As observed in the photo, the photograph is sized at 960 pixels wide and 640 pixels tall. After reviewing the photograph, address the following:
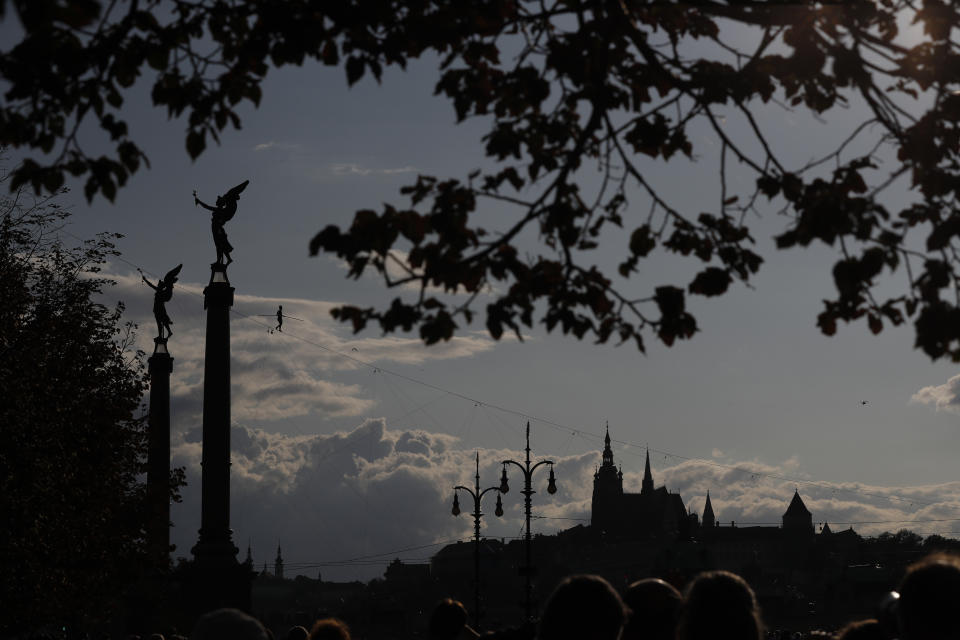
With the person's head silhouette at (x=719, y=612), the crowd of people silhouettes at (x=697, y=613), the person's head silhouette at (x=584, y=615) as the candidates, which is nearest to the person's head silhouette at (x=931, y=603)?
the crowd of people silhouettes at (x=697, y=613)

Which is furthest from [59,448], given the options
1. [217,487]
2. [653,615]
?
[653,615]

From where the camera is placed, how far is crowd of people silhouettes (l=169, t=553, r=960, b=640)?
555 cm

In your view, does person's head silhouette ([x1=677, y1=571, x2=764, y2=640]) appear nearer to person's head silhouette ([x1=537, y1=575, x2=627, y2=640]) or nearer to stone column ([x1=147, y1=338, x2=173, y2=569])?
person's head silhouette ([x1=537, y1=575, x2=627, y2=640])

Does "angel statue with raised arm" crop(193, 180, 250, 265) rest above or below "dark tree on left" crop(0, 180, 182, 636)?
above

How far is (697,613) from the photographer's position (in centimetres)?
600

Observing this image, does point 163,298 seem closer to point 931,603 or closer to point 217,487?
point 217,487

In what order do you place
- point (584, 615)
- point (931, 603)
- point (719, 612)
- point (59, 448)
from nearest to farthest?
point (931, 603) < point (719, 612) < point (584, 615) < point (59, 448)

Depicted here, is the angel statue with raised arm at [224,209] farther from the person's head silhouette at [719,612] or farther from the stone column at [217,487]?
the person's head silhouette at [719,612]

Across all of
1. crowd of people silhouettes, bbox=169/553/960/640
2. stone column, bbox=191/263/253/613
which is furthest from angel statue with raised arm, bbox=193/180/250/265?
crowd of people silhouettes, bbox=169/553/960/640

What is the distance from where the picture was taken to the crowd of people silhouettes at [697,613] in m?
5.55

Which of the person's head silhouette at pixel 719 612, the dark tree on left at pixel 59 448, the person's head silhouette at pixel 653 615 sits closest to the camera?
the person's head silhouette at pixel 719 612

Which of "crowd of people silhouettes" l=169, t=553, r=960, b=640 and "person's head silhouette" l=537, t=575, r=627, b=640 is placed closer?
"crowd of people silhouettes" l=169, t=553, r=960, b=640

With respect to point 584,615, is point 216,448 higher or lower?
higher

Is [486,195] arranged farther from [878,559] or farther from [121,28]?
[878,559]
